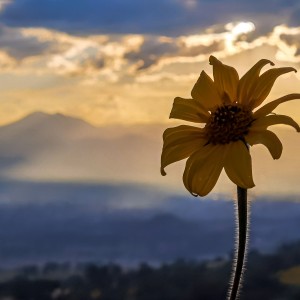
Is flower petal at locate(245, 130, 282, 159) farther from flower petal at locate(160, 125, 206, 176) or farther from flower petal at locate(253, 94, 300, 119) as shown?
flower petal at locate(160, 125, 206, 176)

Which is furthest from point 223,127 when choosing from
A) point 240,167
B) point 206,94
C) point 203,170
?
point 240,167

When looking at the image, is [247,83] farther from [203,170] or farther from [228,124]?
[203,170]

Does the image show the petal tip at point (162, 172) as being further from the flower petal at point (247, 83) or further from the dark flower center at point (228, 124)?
the flower petal at point (247, 83)

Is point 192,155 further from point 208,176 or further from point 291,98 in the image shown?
point 291,98

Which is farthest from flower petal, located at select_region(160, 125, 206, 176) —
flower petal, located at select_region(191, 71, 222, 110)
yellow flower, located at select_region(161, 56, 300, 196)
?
flower petal, located at select_region(191, 71, 222, 110)

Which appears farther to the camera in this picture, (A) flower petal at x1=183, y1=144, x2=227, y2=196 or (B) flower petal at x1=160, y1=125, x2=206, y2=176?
(B) flower petal at x1=160, y1=125, x2=206, y2=176

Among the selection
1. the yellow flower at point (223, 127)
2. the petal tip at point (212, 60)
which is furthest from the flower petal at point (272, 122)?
the petal tip at point (212, 60)
